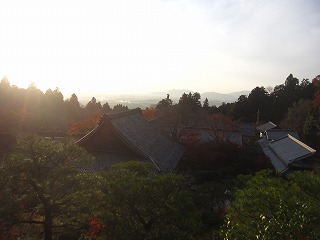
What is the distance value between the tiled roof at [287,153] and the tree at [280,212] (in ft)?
55.4

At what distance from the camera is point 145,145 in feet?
67.8

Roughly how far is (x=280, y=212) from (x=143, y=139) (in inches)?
650

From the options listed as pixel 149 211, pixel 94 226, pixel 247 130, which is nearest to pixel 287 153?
pixel 247 130

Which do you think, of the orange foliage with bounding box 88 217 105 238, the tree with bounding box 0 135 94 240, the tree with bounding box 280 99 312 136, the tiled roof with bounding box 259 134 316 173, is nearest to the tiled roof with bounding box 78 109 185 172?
the orange foliage with bounding box 88 217 105 238

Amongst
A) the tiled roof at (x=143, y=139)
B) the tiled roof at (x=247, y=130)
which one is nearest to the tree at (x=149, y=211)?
the tiled roof at (x=143, y=139)

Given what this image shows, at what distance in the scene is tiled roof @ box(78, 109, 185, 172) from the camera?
1880 cm

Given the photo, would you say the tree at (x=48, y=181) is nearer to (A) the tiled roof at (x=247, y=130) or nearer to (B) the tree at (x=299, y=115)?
(A) the tiled roof at (x=247, y=130)

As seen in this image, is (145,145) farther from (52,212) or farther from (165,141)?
(52,212)

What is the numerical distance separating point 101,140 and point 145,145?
126 inches

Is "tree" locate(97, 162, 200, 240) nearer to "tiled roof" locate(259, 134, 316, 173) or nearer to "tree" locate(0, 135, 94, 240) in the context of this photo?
"tree" locate(0, 135, 94, 240)

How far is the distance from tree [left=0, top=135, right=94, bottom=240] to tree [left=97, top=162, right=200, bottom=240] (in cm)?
148

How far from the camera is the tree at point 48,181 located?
903 cm

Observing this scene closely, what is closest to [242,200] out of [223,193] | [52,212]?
[52,212]

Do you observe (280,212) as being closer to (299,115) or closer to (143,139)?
(143,139)
